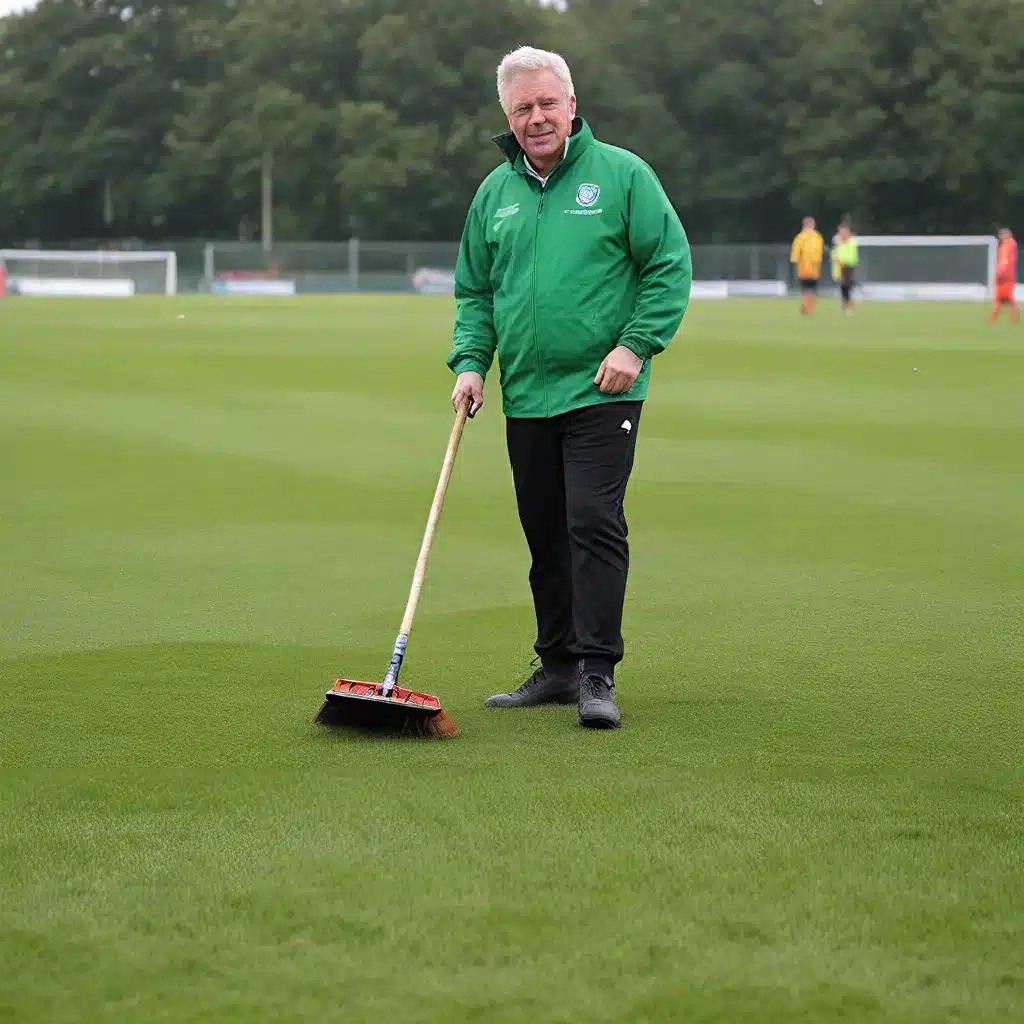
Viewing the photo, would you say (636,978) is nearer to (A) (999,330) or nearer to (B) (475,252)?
(B) (475,252)

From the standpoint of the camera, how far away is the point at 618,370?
5508 mm

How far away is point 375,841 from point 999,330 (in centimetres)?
2744

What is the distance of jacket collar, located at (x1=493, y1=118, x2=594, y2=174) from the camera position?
219 inches

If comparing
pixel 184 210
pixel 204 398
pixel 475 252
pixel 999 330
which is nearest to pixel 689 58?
pixel 184 210

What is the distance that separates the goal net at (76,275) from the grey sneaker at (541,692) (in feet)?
170

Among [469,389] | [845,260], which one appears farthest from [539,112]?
[845,260]

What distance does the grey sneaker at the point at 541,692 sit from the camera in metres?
5.83

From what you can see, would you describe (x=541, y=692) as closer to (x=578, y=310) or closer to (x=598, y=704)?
(x=598, y=704)

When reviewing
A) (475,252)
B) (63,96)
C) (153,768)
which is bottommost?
(153,768)

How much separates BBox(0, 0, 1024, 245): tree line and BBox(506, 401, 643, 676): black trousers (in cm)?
6882

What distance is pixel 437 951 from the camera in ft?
11.9

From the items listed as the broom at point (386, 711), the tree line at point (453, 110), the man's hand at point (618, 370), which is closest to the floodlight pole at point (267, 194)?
the tree line at point (453, 110)

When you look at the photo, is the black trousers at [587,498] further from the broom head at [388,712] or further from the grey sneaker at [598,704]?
the broom head at [388,712]

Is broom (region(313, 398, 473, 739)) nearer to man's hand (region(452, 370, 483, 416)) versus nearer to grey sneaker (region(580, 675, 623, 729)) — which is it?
grey sneaker (region(580, 675, 623, 729))
